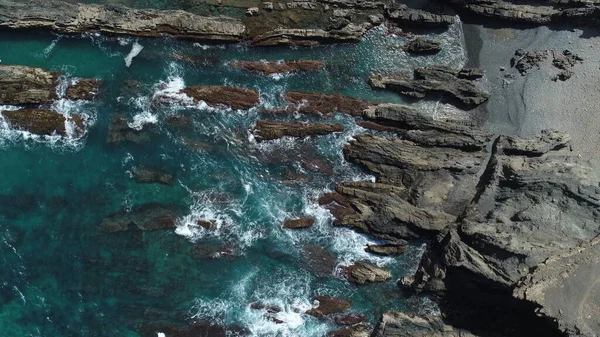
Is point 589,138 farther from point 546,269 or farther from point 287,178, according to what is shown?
point 287,178

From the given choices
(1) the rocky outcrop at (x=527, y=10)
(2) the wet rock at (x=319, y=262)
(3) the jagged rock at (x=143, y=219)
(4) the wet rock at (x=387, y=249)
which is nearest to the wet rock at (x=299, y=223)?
(2) the wet rock at (x=319, y=262)

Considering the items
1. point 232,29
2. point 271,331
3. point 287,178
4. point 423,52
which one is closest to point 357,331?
point 271,331

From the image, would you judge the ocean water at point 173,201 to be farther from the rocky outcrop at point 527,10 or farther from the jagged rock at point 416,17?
the rocky outcrop at point 527,10

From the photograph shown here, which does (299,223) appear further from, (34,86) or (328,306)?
(34,86)

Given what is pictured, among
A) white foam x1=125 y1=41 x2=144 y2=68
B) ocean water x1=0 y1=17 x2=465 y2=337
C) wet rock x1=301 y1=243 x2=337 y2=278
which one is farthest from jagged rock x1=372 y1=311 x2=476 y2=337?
white foam x1=125 y1=41 x2=144 y2=68

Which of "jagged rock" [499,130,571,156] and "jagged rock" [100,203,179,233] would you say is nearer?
"jagged rock" [499,130,571,156]

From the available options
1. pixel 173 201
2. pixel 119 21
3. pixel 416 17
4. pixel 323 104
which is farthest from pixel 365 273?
pixel 119 21

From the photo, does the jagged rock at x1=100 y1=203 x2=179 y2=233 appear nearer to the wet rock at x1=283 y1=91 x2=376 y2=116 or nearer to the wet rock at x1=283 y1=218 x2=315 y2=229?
the wet rock at x1=283 y1=218 x2=315 y2=229
